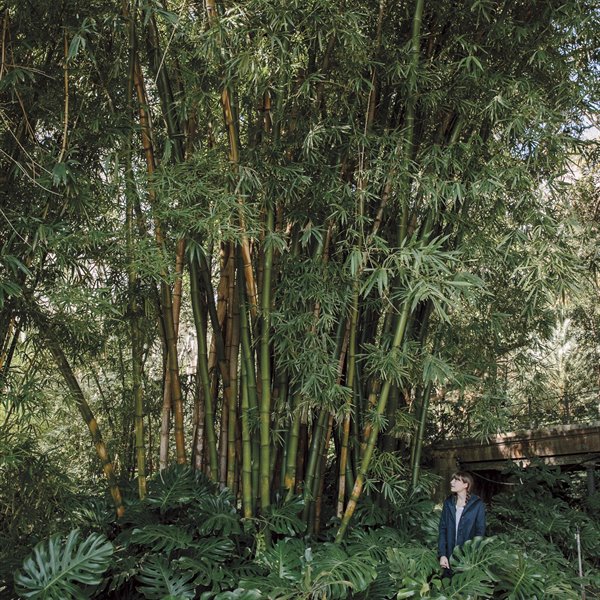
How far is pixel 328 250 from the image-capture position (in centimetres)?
386

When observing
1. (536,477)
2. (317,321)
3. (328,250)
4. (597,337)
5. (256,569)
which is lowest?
(256,569)

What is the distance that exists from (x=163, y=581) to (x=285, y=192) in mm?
1754

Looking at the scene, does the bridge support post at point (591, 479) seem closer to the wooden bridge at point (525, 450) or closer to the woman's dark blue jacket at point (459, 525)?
the wooden bridge at point (525, 450)

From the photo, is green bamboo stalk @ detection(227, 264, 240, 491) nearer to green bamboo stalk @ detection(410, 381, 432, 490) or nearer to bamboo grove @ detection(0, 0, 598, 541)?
bamboo grove @ detection(0, 0, 598, 541)

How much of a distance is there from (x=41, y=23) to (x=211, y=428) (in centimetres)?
207

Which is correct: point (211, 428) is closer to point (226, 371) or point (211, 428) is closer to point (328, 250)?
point (226, 371)

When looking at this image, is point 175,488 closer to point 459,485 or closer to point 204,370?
point 204,370

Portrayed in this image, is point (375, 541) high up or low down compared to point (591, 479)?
down

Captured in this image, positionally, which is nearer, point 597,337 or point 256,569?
point 256,569

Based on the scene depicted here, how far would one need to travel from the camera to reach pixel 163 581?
10.3 ft

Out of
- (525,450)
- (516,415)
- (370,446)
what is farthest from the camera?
(516,415)

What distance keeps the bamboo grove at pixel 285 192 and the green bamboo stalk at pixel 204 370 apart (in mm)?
11

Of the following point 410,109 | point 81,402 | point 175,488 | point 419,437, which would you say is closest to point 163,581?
point 175,488

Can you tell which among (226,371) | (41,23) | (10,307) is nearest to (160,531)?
(226,371)
